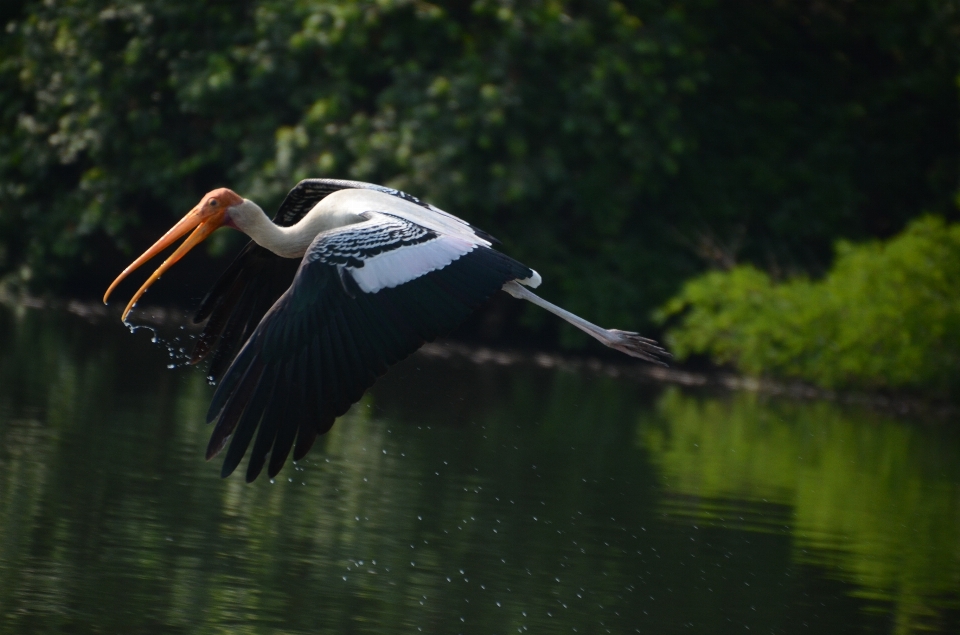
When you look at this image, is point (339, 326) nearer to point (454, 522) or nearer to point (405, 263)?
point (405, 263)

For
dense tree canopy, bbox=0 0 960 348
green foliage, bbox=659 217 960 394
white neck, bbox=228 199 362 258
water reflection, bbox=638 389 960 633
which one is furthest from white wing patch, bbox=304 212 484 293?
green foliage, bbox=659 217 960 394

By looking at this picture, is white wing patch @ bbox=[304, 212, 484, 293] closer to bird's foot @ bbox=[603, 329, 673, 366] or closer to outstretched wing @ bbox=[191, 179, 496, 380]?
outstretched wing @ bbox=[191, 179, 496, 380]

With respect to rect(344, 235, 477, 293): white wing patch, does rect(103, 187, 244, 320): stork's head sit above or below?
above

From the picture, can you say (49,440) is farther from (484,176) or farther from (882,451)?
(484,176)

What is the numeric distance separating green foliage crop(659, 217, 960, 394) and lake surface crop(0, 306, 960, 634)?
3.42 m

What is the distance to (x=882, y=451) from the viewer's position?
450 inches

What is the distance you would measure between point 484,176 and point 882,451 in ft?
21.6

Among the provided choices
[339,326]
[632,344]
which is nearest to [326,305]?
[339,326]

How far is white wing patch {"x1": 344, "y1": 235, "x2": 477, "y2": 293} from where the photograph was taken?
18.4ft

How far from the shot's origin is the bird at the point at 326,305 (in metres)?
5.15

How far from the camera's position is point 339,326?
5418 millimetres

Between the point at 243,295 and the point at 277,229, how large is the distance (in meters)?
0.48

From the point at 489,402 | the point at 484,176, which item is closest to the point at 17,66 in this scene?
the point at 484,176

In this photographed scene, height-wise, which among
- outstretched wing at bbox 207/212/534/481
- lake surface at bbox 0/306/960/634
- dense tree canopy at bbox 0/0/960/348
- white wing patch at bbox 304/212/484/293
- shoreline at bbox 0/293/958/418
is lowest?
lake surface at bbox 0/306/960/634
